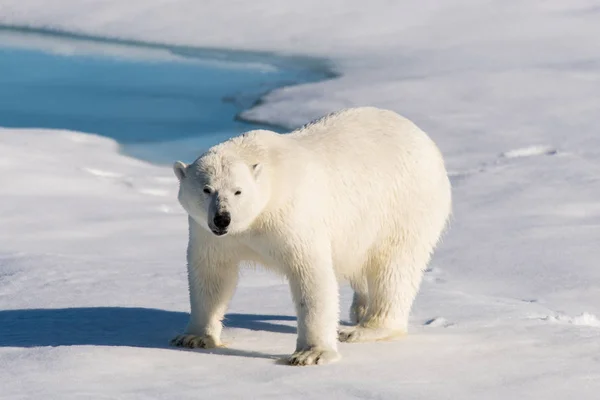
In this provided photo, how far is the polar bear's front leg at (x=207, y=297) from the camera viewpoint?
13.0ft

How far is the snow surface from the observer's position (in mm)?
3512

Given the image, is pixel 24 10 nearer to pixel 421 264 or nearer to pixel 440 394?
pixel 421 264

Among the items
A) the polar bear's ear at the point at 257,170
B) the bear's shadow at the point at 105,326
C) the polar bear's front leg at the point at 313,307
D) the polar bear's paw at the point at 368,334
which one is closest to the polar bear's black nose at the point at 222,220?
the polar bear's ear at the point at 257,170

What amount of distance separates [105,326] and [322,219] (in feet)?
3.35

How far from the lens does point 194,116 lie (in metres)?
10.6

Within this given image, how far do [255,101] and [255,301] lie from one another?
6.33 meters

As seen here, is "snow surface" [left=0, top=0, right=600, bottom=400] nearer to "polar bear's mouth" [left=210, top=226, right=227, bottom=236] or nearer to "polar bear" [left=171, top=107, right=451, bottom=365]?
"polar bear" [left=171, top=107, right=451, bottom=365]

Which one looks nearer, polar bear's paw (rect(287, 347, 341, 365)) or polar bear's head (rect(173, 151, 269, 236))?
polar bear's head (rect(173, 151, 269, 236))

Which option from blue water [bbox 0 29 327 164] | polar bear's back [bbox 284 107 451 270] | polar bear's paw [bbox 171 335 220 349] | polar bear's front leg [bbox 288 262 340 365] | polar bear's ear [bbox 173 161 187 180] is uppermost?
polar bear's ear [bbox 173 161 187 180]

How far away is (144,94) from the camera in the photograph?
1179 centimetres

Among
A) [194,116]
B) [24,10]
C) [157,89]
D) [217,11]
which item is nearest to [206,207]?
[194,116]

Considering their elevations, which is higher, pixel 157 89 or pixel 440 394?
pixel 440 394

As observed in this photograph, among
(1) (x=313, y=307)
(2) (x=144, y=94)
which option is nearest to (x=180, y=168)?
(1) (x=313, y=307)

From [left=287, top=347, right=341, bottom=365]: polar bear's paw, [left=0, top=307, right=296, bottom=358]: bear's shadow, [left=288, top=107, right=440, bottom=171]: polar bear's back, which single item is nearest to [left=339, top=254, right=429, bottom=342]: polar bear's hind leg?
[left=0, top=307, right=296, bottom=358]: bear's shadow
